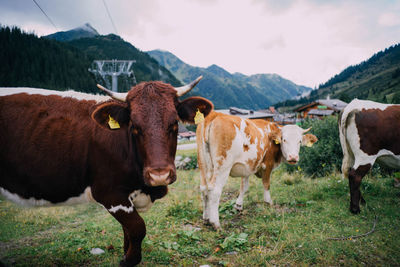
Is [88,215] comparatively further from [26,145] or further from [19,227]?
[26,145]

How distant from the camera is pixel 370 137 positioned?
16.5 feet

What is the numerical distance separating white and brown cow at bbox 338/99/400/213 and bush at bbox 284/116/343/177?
16.6 ft

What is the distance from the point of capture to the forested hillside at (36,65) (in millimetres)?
44034

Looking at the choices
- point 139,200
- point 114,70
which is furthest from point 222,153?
point 114,70

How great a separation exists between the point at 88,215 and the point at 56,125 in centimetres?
442

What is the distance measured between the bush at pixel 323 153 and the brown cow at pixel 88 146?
30.3ft

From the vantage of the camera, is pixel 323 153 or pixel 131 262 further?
pixel 323 153

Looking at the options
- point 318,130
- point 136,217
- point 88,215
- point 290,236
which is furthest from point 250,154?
point 318,130

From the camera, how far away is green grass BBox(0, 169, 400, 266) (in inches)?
141

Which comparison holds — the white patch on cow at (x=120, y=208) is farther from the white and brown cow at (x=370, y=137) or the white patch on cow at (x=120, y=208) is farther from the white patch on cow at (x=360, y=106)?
the white patch on cow at (x=360, y=106)

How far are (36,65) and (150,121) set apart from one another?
205 feet

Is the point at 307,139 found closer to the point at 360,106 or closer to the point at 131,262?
the point at 360,106

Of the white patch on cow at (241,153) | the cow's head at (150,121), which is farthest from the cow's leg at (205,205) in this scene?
the cow's head at (150,121)

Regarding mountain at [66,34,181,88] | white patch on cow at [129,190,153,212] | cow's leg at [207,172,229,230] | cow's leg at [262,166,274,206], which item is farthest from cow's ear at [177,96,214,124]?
mountain at [66,34,181,88]
